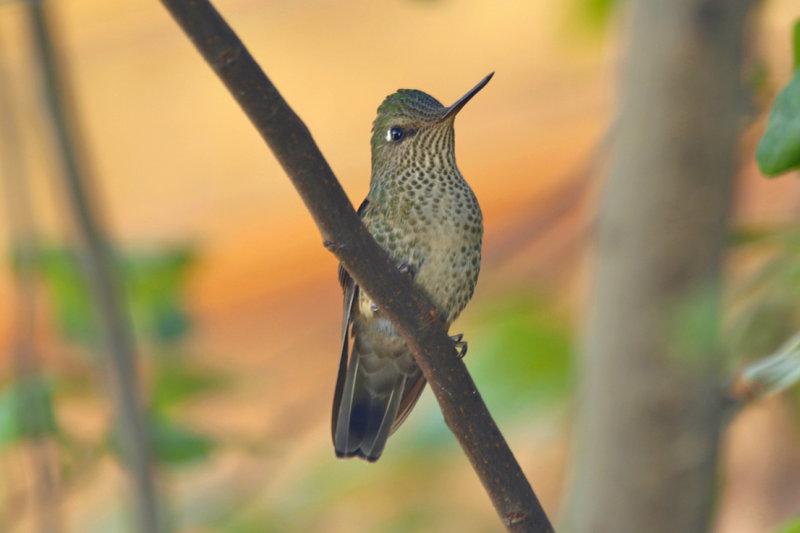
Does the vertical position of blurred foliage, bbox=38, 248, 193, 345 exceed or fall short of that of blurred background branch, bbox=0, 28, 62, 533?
it exceeds it

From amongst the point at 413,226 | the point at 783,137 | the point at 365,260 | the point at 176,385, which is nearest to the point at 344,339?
the point at 413,226

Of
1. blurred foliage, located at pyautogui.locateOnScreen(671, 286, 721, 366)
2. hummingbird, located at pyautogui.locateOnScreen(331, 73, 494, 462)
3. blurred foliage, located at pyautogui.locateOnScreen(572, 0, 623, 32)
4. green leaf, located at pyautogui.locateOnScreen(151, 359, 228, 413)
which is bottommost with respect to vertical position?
blurred foliage, located at pyautogui.locateOnScreen(671, 286, 721, 366)

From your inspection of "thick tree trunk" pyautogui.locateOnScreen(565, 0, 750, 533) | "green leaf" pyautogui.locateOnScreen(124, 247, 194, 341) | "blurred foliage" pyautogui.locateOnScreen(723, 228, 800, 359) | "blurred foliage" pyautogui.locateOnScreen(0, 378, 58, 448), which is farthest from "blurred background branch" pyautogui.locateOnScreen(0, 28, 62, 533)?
"blurred foliage" pyautogui.locateOnScreen(723, 228, 800, 359)

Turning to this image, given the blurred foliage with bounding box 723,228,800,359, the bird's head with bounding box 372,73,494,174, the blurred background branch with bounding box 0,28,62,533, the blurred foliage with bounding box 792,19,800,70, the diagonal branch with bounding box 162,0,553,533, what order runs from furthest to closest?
the blurred background branch with bounding box 0,28,62,533
the blurred foliage with bounding box 723,228,800,359
the bird's head with bounding box 372,73,494,174
the blurred foliage with bounding box 792,19,800,70
the diagonal branch with bounding box 162,0,553,533

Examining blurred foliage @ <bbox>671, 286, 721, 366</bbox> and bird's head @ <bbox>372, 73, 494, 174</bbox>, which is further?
blurred foliage @ <bbox>671, 286, 721, 366</bbox>

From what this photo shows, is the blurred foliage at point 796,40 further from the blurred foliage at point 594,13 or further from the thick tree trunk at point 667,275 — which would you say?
the blurred foliage at point 594,13

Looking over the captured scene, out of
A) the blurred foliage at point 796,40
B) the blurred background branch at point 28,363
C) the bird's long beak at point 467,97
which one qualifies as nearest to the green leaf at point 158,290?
the blurred background branch at point 28,363

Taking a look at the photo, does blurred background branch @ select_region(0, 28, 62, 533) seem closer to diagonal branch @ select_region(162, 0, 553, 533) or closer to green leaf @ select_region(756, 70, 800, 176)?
diagonal branch @ select_region(162, 0, 553, 533)
